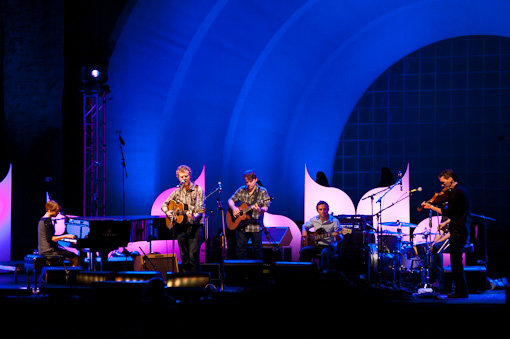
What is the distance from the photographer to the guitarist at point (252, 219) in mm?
11656

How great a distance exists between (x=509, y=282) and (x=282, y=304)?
7981 mm

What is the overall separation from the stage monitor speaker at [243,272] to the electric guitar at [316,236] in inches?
81.0

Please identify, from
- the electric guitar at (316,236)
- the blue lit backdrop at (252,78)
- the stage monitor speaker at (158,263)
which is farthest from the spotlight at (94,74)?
the electric guitar at (316,236)

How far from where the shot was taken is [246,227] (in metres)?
11.7

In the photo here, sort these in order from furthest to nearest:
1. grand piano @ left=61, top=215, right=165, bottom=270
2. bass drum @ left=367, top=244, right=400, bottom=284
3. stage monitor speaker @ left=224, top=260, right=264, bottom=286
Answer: bass drum @ left=367, top=244, right=400, bottom=284, stage monitor speaker @ left=224, top=260, right=264, bottom=286, grand piano @ left=61, top=215, right=165, bottom=270

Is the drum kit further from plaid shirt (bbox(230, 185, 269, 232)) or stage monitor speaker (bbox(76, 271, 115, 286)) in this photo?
stage monitor speaker (bbox(76, 271, 115, 286))

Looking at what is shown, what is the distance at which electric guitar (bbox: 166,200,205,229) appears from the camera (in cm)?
1102

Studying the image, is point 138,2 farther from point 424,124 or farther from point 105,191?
point 424,124

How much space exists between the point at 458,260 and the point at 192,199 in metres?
4.09

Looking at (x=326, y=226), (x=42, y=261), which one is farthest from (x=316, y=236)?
(x=42, y=261)

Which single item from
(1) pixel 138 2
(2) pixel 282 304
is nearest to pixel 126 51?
(1) pixel 138 2

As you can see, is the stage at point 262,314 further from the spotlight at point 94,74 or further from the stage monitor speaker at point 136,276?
the spotlight at point 94,74

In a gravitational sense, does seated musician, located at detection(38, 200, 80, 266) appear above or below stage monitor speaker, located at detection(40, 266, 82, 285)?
above

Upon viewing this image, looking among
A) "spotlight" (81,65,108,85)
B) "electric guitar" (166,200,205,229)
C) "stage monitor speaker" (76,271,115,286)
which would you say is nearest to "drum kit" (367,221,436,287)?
"electric guitar" (166,200,205,229)
